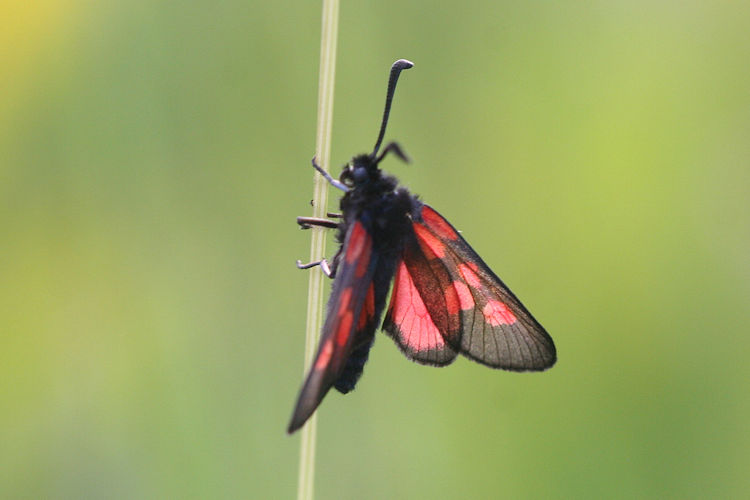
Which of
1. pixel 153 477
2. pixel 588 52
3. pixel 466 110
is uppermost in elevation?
pixel 588 52

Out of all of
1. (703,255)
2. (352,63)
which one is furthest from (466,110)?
(703,255)

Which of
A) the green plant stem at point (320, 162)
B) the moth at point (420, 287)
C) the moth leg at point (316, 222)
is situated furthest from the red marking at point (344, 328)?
the moth leg at point (316, 222)

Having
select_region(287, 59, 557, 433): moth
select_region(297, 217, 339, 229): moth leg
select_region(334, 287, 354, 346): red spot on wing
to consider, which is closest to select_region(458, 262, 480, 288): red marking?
select_region(287, 59, 557, 433): moth

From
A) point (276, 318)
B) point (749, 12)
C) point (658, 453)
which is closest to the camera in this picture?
point (658, 453)

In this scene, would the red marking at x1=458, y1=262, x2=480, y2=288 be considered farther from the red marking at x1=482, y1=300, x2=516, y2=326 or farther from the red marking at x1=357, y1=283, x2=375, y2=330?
the red marking at x1=357, y1=283, x2=375, y2=330

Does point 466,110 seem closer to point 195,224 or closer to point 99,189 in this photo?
point 195,224

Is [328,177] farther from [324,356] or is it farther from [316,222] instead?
[324,356]
